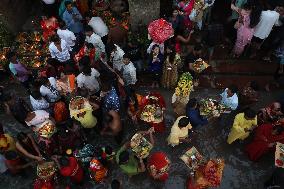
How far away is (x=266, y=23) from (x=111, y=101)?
15.1ft

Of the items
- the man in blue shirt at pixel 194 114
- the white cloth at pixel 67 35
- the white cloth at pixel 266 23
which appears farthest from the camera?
the white cloth at pixel 67 35

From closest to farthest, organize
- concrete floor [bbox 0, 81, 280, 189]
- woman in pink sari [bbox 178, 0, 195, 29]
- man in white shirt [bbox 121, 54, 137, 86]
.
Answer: concrete floor [bbox 0, 81, 280, 189] < man in white shirt [bbox 121, 54, 137, 86] < woman in pink sari [bbox 178, 0, 195, 29]

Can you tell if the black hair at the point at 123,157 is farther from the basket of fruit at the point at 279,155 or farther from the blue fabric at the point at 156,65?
the basket of fruit at the point at 279,155

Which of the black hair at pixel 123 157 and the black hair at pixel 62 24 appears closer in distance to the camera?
the black hair at pixel 123 157

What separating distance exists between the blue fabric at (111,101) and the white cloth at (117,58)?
1.11 metres

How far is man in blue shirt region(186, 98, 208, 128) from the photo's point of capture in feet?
26.6

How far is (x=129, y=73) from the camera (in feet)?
29.6

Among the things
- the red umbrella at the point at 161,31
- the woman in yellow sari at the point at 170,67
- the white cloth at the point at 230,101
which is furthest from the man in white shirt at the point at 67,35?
the white cloth at the point at 230,101

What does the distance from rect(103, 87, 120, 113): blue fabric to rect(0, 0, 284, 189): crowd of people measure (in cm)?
2

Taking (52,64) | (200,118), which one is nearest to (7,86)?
(52,64)

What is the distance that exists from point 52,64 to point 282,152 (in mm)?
5955

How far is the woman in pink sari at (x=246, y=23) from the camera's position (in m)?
9.09

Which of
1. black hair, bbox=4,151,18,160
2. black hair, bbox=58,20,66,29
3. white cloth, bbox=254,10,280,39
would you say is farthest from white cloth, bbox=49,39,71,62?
white cloth, bbox=254,10,280,39

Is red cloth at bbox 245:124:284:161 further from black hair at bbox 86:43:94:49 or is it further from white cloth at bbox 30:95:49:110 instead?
white cloth at bbox 30:95:49:110
